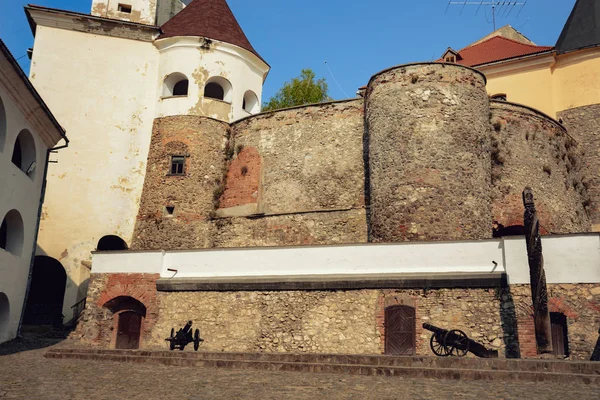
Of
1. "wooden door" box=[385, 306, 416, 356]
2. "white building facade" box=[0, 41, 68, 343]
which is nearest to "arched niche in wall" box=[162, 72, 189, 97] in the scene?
"white building facade" box=[0, 41, 68, 343]

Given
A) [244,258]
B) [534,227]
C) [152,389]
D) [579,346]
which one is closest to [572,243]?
[534,227]

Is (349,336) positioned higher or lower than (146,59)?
lower

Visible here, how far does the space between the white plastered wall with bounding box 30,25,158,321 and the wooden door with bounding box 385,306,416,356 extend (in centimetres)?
1231

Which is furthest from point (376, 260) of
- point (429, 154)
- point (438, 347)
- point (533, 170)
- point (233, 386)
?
point (533, 170)

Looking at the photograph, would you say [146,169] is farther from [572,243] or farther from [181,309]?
[572,243]

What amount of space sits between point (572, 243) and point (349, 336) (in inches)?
214

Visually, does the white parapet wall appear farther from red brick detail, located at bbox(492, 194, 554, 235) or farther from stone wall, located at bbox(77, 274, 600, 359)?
red brick detail, located at bbox(492, 194, 554, 235)

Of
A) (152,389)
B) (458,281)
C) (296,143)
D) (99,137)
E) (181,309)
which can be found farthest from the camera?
(99,137)

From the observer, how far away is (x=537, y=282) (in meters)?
12.7

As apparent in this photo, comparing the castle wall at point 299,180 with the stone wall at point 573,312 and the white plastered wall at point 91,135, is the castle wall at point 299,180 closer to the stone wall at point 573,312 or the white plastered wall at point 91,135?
the white plastered wall at point 91,135

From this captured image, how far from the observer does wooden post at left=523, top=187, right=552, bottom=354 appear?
1243 cm

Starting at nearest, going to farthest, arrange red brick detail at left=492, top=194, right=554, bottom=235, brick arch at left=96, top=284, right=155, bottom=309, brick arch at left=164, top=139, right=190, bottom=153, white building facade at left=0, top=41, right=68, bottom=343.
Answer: white building facade at left=0, top=41, right=68, bottom=343, brick arch at left=96, top=284, right=155, bottom=309, red brick detail at left=492, top=194, right=554, bottom=235, brick arch at left=164, top=139, right=190, bottom=153

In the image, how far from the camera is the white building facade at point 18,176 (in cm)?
1444

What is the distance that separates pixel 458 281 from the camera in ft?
45.0
